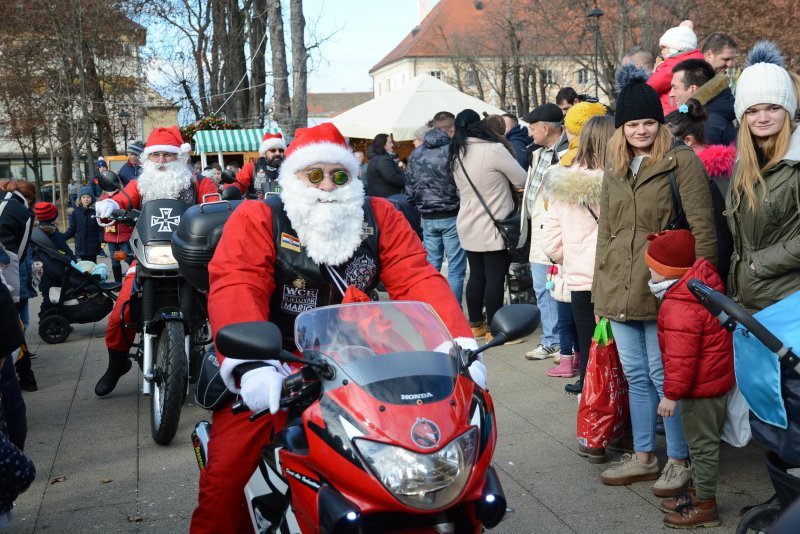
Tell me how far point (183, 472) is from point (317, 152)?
2526 millimetres

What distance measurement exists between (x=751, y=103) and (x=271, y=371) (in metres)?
2.67

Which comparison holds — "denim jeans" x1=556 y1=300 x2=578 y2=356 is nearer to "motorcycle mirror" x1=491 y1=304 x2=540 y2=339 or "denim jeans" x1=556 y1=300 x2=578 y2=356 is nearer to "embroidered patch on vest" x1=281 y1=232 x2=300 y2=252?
"embroidered patch on vest" x1=281 y1=232 x2=300 y2=252

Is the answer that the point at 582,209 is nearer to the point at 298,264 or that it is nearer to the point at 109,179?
the point at 298,264

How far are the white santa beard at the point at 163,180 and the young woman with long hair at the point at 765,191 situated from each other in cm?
430

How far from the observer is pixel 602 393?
5070 mm

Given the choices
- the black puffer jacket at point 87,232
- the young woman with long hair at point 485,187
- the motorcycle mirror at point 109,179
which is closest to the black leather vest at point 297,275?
the motorcycle mirror at point 109,179

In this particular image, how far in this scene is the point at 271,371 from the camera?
2.82m

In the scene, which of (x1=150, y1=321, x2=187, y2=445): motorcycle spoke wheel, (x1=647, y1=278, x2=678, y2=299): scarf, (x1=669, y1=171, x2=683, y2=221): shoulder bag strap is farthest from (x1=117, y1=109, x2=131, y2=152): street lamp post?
(x1=647, y1=278, x2=678, y2=299): scarf

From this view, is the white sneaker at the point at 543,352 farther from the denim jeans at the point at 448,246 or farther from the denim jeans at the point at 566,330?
the denim jeans at the point at 448,246

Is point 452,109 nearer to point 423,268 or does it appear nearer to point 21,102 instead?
point 423,268

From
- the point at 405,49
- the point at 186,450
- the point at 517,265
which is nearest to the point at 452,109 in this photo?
the point at 517,265

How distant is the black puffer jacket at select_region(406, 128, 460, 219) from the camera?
29.1 ft

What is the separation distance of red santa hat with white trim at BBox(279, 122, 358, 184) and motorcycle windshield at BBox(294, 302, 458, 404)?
1.05 m

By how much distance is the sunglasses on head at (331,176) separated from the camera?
3.67m
